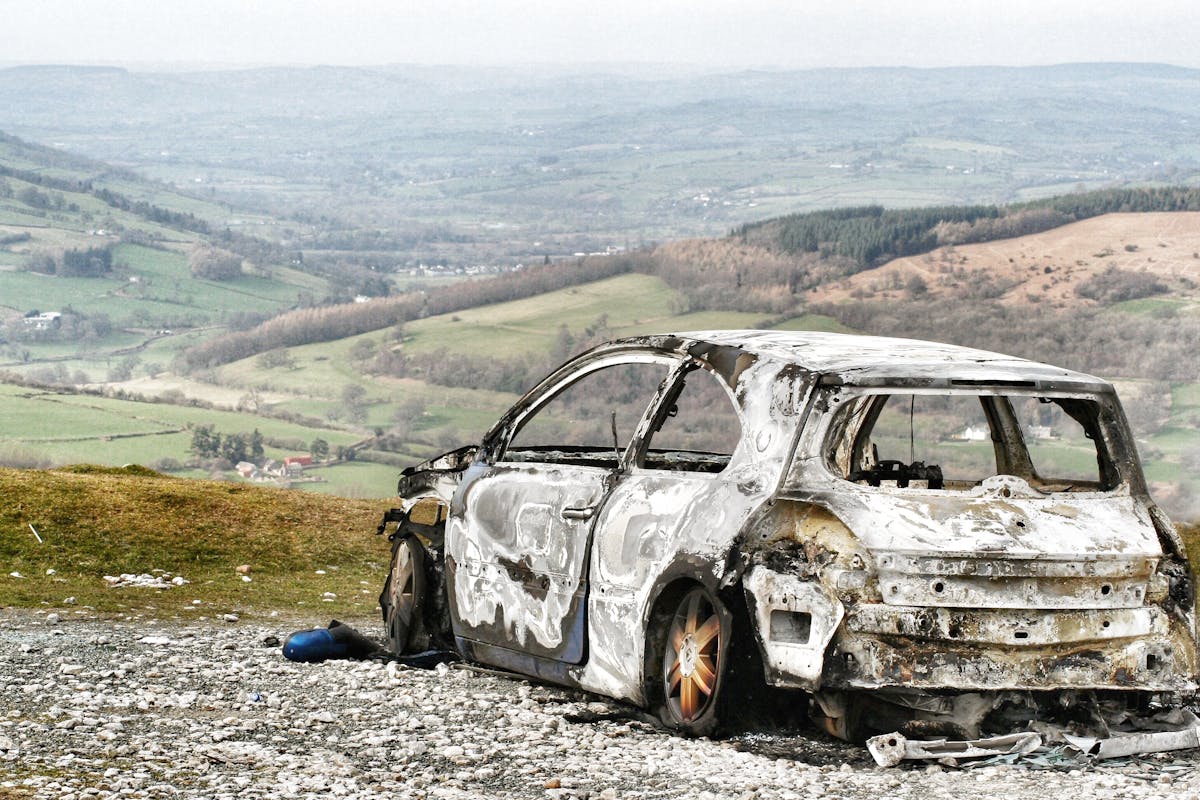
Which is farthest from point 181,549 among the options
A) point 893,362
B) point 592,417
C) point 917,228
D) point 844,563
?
point 917,228

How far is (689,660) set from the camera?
784cm

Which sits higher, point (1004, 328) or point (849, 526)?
point (849, 526)

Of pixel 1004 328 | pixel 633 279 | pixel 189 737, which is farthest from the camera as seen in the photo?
pixel 633 279

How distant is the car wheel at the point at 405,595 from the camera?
33.9ft

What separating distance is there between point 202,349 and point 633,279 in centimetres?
5529

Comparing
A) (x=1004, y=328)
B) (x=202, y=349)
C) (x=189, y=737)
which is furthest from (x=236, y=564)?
(x=202, y=349)

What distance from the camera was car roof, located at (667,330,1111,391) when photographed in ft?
24.7

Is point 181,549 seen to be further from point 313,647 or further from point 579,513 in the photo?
point 579,513

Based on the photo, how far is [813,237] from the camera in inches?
7534

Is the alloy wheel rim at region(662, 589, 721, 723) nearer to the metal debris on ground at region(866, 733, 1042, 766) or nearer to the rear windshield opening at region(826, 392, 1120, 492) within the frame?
the metal debris on ground at region(866, 733, 1042, 766)

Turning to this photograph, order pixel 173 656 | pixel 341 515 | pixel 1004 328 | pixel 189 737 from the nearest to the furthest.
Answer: pixel 189 737 < pixel 173 656 < pixel 341 515 < pixel 1004 328

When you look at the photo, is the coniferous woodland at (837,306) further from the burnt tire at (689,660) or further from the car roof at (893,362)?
the burnt tire at (689,660)

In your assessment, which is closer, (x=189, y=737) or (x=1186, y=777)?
(x=1186, y=777)

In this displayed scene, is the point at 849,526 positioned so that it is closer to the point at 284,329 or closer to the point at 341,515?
the point at 341,515
